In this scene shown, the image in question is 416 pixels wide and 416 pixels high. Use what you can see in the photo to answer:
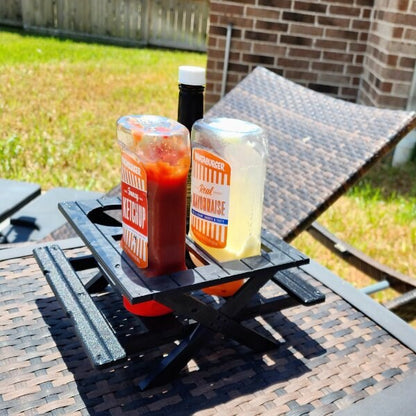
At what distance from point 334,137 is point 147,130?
1158 millimetres

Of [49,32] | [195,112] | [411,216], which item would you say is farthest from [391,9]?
[49,32]

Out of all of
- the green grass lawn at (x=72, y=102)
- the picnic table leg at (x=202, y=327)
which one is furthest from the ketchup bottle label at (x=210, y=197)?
the green grass lawn at (x=72, y=102)

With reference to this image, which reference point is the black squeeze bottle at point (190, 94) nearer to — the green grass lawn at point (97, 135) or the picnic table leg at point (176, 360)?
the picnic table leg at point (176, 360)

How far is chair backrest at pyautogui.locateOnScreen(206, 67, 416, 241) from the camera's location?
1683mm

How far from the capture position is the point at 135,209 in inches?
36.5

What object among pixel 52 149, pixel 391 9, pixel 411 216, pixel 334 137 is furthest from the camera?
pixel 52 149

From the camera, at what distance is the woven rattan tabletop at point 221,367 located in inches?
37.4

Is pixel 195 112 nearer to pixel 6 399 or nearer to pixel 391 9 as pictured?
pixel 6 399

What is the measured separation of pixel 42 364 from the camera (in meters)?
1.03

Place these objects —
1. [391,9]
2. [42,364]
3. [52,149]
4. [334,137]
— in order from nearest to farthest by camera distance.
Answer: [42,364] → [334,137] → [391,9] → [52,149]

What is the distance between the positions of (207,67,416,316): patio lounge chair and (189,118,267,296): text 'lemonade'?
1.94 ft

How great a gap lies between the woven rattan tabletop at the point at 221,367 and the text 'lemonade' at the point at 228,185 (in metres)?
0.23

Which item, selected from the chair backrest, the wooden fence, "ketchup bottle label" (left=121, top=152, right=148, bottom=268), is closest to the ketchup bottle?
"ketchup bottle label" (left=121, top=152, right=148, bottom=268)

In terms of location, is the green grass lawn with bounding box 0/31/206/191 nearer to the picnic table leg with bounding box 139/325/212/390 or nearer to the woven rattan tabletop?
the woven rattan tabletop
